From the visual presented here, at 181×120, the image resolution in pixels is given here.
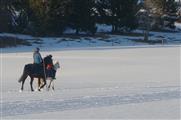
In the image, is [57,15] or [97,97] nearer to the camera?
[97,97]

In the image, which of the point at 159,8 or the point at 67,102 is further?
the point at 159,8

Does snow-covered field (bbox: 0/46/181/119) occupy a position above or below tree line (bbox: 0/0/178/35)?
below

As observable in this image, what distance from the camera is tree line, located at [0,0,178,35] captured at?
2662 inches

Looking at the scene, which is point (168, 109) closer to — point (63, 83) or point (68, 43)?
point (63, 83)

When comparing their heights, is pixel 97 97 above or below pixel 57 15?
below

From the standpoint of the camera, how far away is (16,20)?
7144 cm

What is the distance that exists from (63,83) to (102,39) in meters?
48.2

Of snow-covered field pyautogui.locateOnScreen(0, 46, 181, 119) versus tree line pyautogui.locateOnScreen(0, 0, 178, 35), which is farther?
tree line pyautogui.locateOnScreen(0, 0, 178, 35)

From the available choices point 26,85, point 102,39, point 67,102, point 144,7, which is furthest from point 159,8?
point 67,102

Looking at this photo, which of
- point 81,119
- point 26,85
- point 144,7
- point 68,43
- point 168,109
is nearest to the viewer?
point 81,119

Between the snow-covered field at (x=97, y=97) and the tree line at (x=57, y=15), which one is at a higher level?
the tree line at (x=57, y=15)

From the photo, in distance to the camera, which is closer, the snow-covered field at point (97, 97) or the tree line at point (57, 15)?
the snow-covered field at point (97, 97)

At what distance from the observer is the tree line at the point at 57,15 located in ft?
222

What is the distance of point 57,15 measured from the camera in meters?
69.2
